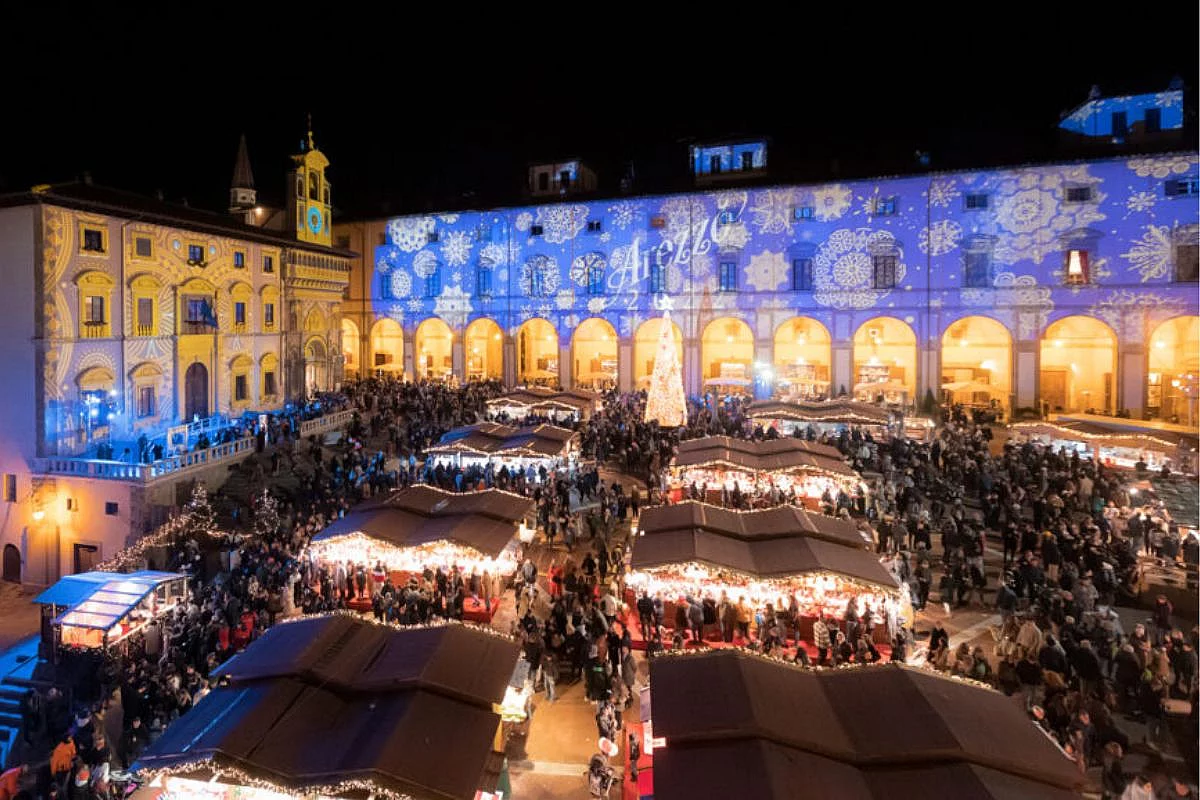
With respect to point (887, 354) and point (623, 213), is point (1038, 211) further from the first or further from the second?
point (623, 213)

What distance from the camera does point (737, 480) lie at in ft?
73.8

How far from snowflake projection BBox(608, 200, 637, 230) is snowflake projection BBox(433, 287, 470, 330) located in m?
9.98

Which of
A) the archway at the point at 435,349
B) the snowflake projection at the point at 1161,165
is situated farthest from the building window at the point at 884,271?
the archway at the point at 435,349

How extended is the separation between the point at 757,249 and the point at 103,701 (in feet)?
110

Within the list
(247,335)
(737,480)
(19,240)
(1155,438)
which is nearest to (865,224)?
(1155,438)

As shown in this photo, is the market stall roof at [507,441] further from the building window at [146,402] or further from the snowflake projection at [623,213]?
the snowflake projection at [623,213]

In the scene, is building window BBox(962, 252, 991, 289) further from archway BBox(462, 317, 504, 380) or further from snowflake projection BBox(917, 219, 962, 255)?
archway BBox(462, 317, 504, 380)

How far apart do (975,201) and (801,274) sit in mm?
8441

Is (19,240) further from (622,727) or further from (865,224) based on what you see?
(865,224)

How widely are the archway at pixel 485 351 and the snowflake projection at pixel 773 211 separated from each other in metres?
17.2

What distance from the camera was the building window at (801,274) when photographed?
3922 cm

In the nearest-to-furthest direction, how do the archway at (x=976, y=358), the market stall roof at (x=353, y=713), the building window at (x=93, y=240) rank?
the market stall roof at (x=353, y=713) → the building window at (x=93, y=240) → the archway at (x=976, y=358)

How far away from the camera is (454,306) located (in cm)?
4597

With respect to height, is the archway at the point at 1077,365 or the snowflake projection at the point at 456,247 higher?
the snowflake projection at the point at 456,247
